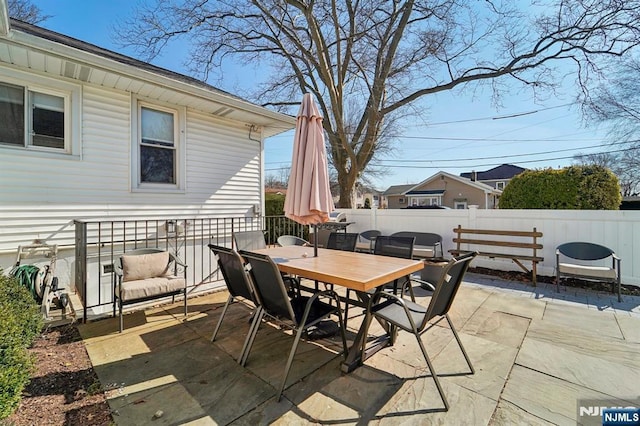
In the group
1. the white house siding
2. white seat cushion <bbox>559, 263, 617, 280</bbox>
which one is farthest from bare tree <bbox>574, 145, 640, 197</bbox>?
the white house siding

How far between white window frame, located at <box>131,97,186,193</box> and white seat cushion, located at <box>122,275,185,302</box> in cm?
201

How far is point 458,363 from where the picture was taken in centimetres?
260

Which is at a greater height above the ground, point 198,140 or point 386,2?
point 386,2

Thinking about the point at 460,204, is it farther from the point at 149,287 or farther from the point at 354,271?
the point at 149,287

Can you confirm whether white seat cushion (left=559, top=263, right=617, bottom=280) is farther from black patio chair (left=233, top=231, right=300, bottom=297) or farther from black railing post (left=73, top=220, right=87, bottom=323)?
black railing post (left=73, top=220, right=87, bottom=323)

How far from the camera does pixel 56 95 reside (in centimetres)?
416

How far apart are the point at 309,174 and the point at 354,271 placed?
1.26m

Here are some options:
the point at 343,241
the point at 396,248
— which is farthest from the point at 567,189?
the point at 343,241

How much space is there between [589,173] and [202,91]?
778 centimetres

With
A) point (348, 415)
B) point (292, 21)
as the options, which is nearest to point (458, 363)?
point (348, 415)

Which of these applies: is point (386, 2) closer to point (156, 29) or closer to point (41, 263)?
point (156, 29)

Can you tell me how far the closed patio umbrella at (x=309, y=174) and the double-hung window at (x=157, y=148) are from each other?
10.1ft

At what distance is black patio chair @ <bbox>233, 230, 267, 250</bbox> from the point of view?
430 cm

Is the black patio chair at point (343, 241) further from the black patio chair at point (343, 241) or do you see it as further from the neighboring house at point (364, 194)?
the neighboring house at point (364, 194)
